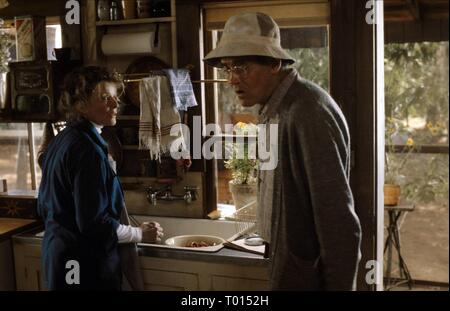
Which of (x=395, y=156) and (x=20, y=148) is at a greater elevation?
(x=20, y=148)

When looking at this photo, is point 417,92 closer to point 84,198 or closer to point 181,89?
point 181,89

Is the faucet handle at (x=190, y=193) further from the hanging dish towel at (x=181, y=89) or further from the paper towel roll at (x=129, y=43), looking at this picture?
the paper towel roll at (x=129, y=43)

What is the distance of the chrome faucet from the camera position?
2947 millimetres

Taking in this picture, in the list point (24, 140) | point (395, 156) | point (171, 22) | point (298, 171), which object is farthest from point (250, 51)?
point (395, 156)

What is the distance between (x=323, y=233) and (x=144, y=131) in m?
1.36

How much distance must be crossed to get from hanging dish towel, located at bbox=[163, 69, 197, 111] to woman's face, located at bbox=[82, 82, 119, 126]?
1.52 feet

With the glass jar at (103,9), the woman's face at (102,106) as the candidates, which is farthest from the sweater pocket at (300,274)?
the glass jar at (103,9)

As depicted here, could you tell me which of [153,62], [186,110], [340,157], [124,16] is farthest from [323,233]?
[124,16]

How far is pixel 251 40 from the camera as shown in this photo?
1.72 meters

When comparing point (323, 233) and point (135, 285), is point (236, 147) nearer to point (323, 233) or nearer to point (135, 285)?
point (135, 285)

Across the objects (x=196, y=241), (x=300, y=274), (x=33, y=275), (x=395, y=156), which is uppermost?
(x=395, y=156)

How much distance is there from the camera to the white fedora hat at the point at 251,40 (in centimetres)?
170

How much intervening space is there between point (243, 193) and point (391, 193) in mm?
1650
